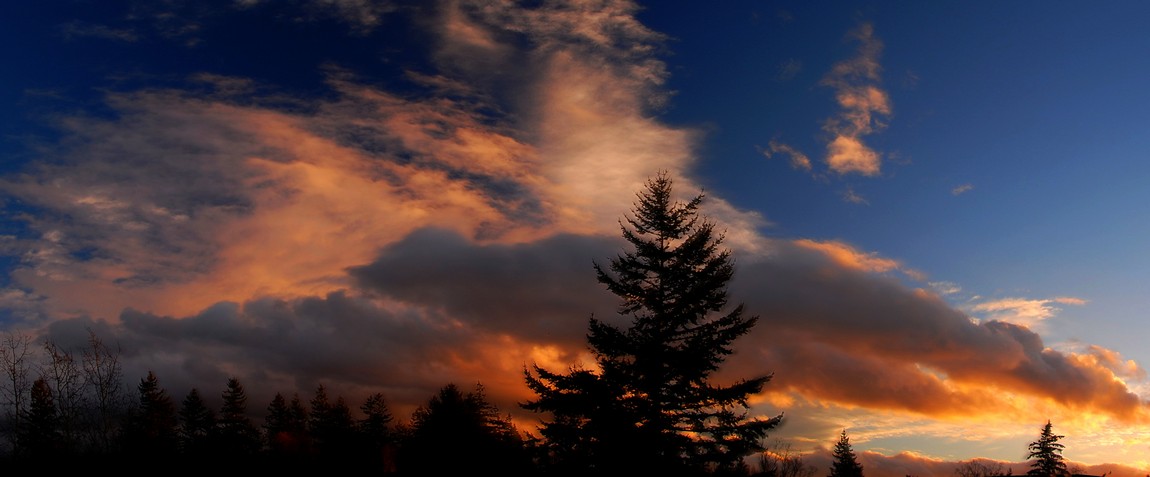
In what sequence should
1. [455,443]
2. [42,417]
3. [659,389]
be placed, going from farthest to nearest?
[42,417] < [455,443] < [659,389]

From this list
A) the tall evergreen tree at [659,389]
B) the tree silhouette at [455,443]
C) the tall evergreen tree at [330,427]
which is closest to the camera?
the tall evergreen tree at [659,389]

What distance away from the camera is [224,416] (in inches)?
3691

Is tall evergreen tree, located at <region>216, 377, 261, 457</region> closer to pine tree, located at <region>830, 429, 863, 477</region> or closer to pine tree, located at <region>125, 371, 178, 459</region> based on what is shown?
pine tree, located at <region>125, 371, 178, 459</region>

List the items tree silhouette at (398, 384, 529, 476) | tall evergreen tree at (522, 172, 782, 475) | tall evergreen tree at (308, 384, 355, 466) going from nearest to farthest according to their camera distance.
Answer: tall evergreen tree at (522, 172, 782, 475)
tree silhouette at (398, 384, 529, 476)
tall evergreen tree at (308, 384, 355, 466)

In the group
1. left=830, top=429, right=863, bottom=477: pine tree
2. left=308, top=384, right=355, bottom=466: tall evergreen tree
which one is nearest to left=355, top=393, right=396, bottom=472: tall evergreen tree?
left=308, top=384, right=355, bottom=466: tall evergreen tree

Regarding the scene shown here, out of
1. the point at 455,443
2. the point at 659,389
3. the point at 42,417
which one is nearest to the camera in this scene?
the point at 659,389

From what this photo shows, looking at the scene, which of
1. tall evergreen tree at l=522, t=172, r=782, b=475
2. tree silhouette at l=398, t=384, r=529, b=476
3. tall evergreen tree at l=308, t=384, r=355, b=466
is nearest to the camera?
tall evergreen tree at l=522, t=172, r=782, b=475

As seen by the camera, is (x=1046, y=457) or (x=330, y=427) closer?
(x=1046, y=457)

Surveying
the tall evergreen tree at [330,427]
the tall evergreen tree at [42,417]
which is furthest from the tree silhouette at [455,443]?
the tall evergreen tree at [42,417]

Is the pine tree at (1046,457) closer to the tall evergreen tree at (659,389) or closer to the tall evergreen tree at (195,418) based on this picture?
the tall evergreen tree at (659,389)

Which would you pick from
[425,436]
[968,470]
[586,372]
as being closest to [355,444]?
[425,436]

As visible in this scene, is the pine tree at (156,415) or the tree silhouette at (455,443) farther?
the pine tree at (156,415)

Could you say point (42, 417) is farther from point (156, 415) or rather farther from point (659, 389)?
A: point (659, 389)

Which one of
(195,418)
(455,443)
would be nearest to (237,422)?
(195,418)
